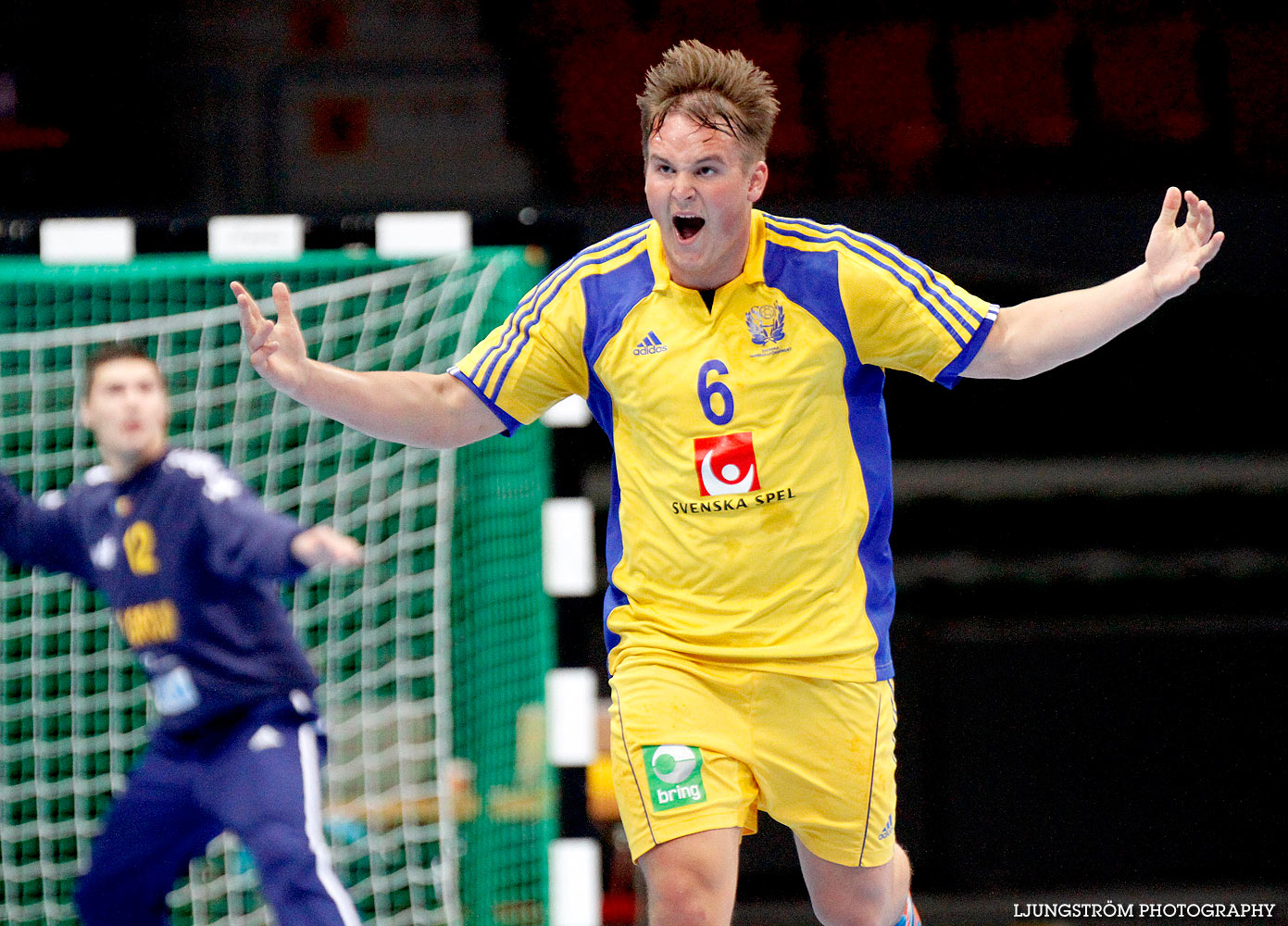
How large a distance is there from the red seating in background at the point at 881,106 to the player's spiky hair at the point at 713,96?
2394 mm

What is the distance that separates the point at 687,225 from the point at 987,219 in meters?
2.51

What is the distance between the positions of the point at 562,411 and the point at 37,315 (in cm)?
214

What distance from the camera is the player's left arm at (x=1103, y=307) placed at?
2.77 metres

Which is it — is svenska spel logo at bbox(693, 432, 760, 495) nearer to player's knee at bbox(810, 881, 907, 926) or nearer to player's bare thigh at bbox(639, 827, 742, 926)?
player's bare thigh at bbox(639, 827, 742, 926)

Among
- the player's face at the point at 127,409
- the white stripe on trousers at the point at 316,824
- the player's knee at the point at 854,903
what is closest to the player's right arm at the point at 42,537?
the player's face at the point at 127,409

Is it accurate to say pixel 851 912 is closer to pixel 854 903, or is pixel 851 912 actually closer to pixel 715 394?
pixel 854 903

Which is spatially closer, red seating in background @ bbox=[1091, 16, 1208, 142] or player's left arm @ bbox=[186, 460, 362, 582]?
player's left arm @ bbox=[186, 460, 362, 582]

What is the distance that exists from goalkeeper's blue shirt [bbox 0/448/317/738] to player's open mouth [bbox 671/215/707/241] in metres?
1.34

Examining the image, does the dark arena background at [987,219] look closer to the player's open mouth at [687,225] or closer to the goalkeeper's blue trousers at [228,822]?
the goalkeeper's blue trousers at [228,822]

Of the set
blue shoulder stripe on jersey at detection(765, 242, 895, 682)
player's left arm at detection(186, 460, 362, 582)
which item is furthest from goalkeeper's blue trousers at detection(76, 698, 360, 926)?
blue shoulder stripe on jersey at detection(765, 242, 895, 682)

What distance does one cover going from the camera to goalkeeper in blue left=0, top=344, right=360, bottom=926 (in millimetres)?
3586

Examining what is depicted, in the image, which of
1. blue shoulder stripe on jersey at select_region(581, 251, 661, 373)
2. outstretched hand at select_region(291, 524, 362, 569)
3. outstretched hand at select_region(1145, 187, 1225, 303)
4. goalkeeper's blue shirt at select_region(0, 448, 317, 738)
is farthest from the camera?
goalkeeper's blue shirt at select_region(0, 448, 317, 738)

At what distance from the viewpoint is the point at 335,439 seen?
514cm

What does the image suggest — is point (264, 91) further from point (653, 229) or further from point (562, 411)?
point (653, 229)
